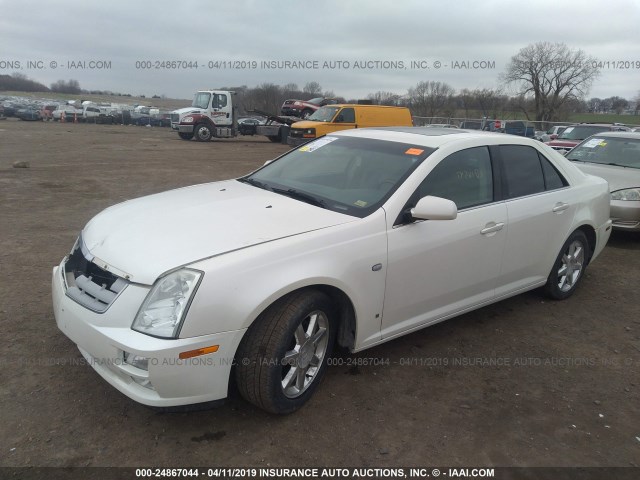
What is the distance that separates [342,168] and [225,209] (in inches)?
39.4

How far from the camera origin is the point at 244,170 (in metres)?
13.7

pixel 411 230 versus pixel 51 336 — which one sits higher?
pixel 411 230

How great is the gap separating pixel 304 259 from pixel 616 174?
642 centimetres

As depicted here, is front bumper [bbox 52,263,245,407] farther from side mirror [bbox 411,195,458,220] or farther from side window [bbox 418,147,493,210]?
side window [bbox 418,147,493,210]

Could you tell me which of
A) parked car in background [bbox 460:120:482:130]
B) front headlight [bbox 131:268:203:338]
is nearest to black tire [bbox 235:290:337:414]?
front headlight [bbox 131:268:203:338]

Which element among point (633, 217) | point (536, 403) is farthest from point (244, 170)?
point (536, 403)

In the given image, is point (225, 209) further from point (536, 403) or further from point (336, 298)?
point (536, 403)

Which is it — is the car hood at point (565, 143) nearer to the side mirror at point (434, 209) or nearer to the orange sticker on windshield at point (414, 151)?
the orange sticker on windshield at point (414, 151)

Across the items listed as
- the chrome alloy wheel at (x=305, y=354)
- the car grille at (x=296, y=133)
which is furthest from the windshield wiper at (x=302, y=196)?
the car grille at (x=296, y=133)

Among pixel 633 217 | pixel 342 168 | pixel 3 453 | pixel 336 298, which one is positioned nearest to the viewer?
pixel 3 453

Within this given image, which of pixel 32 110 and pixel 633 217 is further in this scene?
pixel 32 110

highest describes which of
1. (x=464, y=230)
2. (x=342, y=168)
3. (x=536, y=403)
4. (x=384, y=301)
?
(x=342, y=168)

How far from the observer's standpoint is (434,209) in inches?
119

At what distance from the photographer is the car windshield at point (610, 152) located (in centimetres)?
756
